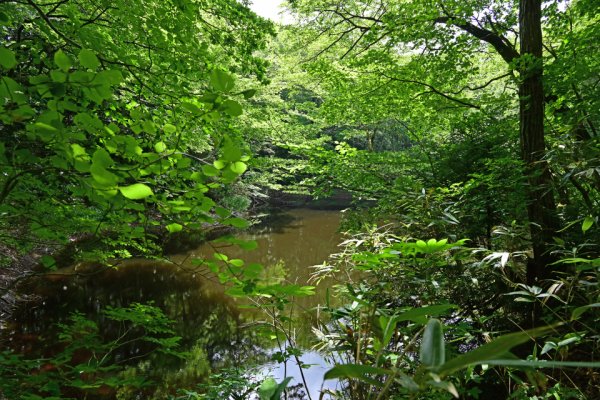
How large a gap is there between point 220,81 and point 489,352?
769mm

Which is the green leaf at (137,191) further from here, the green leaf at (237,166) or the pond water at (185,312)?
the pond water at (185,312)

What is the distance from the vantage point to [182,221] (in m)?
1.04

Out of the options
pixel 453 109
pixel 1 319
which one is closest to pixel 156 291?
pixel 1 319

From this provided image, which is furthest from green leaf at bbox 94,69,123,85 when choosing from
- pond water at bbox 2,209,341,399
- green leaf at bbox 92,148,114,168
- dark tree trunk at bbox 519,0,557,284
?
dark tree trunk at bbox 519,0,557,284

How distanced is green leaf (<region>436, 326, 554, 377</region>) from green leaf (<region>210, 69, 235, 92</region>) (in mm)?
740

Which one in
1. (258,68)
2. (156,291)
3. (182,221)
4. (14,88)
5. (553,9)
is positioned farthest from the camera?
(156,291)

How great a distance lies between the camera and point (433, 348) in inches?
20.6

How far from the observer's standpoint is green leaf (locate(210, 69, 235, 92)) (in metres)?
0.84

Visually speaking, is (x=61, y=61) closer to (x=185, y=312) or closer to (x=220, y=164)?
(x=220, y=164)

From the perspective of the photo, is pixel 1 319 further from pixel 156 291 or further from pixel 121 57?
pixel 121 57

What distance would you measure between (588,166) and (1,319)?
8143mm

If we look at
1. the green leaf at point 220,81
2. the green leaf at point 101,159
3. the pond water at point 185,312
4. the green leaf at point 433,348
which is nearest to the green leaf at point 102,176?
the green leaf at point 101,159

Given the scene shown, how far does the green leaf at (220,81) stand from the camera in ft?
2.74

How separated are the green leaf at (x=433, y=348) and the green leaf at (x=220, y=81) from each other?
27.4 inches
